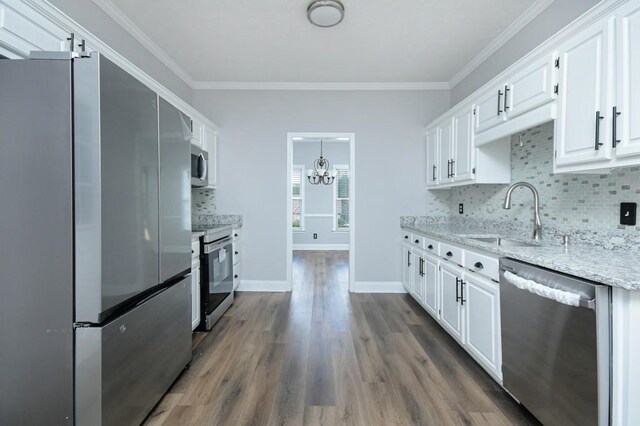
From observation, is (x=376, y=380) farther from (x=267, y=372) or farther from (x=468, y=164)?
(x=468, y=164)

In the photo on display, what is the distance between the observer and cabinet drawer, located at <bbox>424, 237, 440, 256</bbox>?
2.82 metres

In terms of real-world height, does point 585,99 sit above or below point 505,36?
below

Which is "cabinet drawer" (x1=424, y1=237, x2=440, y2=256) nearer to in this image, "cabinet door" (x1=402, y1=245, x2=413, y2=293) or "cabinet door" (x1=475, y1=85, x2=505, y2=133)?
"cabinet door" (x1=402, y1=245, x2=413, y2=293)

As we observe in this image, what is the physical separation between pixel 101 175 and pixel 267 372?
5.42 ft

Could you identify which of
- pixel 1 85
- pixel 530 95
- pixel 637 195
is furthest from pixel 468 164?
pixel 1 85

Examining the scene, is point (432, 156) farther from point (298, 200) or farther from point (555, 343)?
point (298, 200)

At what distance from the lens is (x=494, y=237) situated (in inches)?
102

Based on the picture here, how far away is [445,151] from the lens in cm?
338

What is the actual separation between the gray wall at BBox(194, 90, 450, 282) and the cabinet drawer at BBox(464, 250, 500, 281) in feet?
6.04

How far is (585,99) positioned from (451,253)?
4.38 feet

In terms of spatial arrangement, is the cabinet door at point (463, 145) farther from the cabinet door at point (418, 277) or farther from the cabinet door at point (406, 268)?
the cabinet door at point (406, 268)

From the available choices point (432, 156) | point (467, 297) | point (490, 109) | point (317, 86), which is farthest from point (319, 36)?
point (467, 297)

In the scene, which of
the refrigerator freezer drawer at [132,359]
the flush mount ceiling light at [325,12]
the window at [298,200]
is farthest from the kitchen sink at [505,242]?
the window at [298,200]

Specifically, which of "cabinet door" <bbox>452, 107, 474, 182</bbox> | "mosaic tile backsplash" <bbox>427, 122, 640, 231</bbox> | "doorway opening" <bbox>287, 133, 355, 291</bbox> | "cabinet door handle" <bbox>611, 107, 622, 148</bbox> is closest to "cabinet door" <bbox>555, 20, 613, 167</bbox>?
Result: "cabinet door handle" <bbox>611, 107, 622, 148</bbox>
